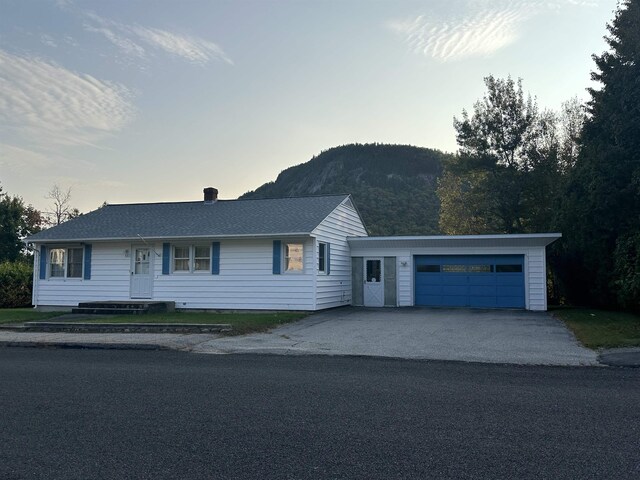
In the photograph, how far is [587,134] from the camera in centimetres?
2191

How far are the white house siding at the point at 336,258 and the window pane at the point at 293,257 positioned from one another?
0.66 metres

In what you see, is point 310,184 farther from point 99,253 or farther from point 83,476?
point 83,476

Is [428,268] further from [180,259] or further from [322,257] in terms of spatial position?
[180,259]

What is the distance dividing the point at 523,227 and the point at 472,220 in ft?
17.0

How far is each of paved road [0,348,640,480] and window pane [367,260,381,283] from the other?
13617 millimetres

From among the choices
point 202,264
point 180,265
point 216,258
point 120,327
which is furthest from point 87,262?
point 120,327

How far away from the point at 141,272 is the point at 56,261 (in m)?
4.10

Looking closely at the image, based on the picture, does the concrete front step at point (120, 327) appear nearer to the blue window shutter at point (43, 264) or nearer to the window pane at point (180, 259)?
the window pane at point (180, 259)

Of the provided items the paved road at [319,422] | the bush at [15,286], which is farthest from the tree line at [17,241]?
the paved road at [319,422]

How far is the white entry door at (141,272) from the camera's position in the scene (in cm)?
2134

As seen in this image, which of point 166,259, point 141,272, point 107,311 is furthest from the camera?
point 141,272

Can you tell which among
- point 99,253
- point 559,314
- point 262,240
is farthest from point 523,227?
point 99,253

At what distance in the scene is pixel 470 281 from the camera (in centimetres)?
2186

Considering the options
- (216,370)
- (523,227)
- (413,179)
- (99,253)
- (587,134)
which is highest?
(413,179)
